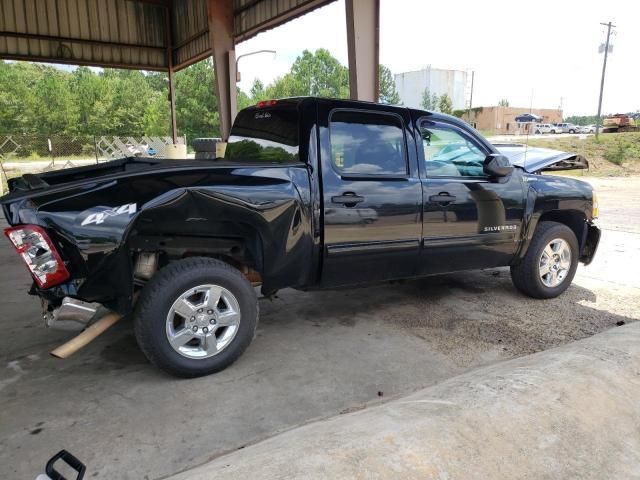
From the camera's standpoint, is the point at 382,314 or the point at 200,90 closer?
the point at 382,314

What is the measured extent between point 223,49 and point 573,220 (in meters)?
9.43

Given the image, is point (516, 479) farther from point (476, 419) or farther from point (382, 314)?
point (382, 314)

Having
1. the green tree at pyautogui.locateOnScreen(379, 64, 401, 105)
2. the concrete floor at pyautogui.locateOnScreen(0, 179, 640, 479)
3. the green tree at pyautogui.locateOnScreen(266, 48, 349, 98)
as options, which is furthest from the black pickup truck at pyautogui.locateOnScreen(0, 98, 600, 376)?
the green tree at pyautogui.locateOnScreen(379, 64, 401, 105)

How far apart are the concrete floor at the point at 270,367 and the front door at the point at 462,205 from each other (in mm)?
613

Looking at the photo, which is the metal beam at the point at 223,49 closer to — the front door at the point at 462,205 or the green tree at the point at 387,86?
the front door at the point at 462,205

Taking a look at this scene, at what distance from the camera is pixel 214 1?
11.6 meters

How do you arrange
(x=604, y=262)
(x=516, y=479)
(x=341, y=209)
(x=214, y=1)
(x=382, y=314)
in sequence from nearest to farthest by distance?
(x=516, y=479) → (x=341, y=209) → (x=382, y=314) → (x=604, y=262) → (x=214, y=1)

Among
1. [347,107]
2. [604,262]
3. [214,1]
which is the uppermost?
[214,1]

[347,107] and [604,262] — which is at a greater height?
[347,107]

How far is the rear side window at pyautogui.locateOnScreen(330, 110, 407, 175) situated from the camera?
3.80 m

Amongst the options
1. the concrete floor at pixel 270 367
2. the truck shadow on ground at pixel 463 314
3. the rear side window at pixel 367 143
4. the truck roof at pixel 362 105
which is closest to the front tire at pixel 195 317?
the concrete floor at pixel 270 367

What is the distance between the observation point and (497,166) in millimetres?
4305

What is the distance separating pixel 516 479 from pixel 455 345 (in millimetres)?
2017

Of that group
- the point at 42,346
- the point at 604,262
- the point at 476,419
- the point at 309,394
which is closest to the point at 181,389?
the point at 309,394
